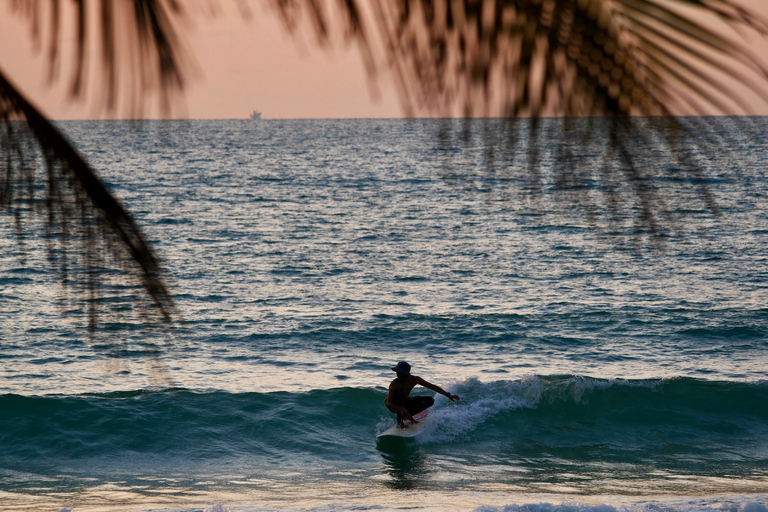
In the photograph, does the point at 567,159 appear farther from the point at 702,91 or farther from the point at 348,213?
the point at 348,213

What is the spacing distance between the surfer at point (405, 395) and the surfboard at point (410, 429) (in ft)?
0.31

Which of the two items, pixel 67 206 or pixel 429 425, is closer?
pixel 67 206

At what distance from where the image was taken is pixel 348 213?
164 ft

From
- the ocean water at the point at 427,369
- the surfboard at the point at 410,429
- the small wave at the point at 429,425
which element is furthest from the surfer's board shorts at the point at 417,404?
the small wave at the point at 429,425

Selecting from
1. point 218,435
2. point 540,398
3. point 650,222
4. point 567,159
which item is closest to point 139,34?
point 567,159

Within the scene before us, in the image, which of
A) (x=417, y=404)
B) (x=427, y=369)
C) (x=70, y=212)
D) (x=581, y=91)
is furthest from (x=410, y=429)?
(x=581, y=91)

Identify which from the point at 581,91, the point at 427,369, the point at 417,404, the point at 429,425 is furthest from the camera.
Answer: the point at 427,369

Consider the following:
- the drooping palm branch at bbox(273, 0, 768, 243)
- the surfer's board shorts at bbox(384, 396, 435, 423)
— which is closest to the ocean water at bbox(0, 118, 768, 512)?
the drooping palm branch at bbox(273, 0, 768, 243)

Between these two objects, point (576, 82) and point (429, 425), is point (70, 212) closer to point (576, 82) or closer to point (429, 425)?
point (576, 82)

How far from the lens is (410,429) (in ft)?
48.4

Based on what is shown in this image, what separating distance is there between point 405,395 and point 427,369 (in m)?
6.62

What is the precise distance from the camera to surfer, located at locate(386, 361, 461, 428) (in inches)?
505

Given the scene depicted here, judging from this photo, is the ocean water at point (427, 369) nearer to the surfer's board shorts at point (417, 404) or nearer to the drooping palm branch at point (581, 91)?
the drooping palm branch at point (581, 91)

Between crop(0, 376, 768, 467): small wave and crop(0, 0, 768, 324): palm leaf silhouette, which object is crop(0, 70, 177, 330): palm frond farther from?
crop(0, 376, 768, 467): small wave
